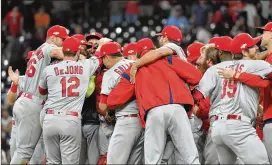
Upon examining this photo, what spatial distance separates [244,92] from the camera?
381 inches

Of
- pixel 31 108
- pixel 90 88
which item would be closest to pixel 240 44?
pixel 90 88

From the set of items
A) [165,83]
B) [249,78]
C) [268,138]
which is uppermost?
[249,78]

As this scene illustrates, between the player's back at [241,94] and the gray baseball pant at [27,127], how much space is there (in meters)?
3.12

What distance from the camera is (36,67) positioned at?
37.9 ft

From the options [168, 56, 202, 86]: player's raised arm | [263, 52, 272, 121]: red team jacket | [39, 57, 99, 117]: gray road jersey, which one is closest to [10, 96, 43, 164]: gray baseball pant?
[39, 57, 99, 117]: gray road jersey

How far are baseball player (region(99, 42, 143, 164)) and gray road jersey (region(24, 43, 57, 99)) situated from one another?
111cm

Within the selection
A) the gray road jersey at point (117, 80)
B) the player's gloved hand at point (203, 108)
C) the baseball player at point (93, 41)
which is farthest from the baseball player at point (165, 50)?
the baseball player at point (93, 41)

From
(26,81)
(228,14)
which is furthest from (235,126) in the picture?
(228,14)

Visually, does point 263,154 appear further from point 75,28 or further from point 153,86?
point 75,28

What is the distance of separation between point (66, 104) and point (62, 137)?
475 millimetres

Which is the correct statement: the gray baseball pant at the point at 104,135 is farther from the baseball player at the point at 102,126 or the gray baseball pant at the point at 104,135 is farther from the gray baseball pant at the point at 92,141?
the gray baseball pant at the point at 92,141

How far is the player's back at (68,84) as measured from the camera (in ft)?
35.7

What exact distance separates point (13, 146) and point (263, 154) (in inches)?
191

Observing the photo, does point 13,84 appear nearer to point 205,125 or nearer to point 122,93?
point 122,93
